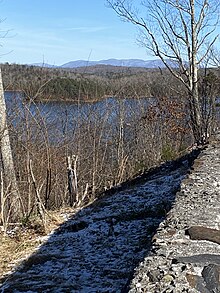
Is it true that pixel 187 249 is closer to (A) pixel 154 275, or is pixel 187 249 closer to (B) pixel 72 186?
(A) pixel 154 275

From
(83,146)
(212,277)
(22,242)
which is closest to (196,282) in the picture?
(212,277)

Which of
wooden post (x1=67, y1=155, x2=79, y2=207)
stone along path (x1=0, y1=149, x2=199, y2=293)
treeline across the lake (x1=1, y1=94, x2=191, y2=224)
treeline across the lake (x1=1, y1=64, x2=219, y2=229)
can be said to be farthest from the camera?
treeline across the lake (x1=1, y1=64, x2=219, y2=229)

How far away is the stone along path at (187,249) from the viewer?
1.98 meters

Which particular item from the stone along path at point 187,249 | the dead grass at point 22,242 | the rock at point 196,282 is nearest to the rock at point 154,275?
the stone along path at point 187,249

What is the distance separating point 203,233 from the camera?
8.48 feet

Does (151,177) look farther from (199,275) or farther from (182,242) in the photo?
(199,275)

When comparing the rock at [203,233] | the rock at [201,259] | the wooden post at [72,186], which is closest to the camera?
the rock at [201,259]

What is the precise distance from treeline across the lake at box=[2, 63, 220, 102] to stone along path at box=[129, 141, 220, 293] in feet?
11.6

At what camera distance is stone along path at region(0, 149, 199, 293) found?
10.4 ft

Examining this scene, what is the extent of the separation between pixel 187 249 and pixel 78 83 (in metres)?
8.15

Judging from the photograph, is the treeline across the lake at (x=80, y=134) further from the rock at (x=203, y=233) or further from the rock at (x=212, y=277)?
the rock at (x=212, y=277)

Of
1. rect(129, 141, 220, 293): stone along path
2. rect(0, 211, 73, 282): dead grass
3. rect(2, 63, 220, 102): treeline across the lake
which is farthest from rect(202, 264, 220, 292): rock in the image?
rect(2, 63, 220, 102): treeline across the lake

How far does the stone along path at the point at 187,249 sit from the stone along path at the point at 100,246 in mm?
49

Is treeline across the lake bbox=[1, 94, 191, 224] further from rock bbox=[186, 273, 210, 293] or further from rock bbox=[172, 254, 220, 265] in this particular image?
rock bbox=[186, 273, 210, 293]
